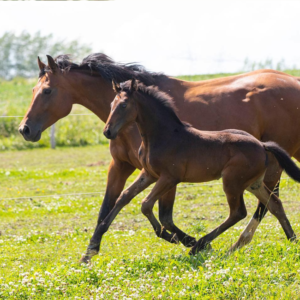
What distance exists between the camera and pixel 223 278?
4.23 metres

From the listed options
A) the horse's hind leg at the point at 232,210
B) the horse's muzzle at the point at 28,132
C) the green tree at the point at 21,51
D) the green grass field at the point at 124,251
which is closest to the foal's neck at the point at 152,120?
the horse's hind leg at the point at 232,210

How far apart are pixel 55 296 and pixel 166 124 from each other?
2018 mm

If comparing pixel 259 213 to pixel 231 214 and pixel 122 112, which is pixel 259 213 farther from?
pixel 122 112

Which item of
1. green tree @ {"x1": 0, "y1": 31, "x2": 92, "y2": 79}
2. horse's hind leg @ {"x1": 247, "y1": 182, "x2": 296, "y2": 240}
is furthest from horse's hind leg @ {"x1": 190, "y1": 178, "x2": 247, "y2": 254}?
green tree @ {"x1": 0, "y1": 31, "x2": 92, "y2": 79}

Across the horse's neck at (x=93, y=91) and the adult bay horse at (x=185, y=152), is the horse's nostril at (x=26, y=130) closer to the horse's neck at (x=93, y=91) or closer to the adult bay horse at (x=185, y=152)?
the horse's neck at (x=93, y=91)

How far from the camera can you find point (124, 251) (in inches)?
231

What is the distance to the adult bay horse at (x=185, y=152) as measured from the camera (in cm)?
514

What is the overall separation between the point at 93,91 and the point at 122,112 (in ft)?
4.45

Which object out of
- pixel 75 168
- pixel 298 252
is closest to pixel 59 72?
pixel 298 252

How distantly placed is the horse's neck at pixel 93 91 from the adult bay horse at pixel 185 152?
1.08 m

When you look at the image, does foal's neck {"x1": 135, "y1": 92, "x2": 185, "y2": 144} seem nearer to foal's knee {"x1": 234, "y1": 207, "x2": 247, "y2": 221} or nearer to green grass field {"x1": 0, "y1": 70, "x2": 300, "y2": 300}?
foal's knee {"x1": 234, "y1": 207, "x2": 247, "y2": 221}

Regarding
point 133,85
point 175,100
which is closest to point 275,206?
point 175,100

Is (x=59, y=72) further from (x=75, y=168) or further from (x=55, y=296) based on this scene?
(x=75, y=168)

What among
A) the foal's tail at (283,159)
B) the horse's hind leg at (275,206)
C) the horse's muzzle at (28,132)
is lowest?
the horse's hind leg at (275,206)
